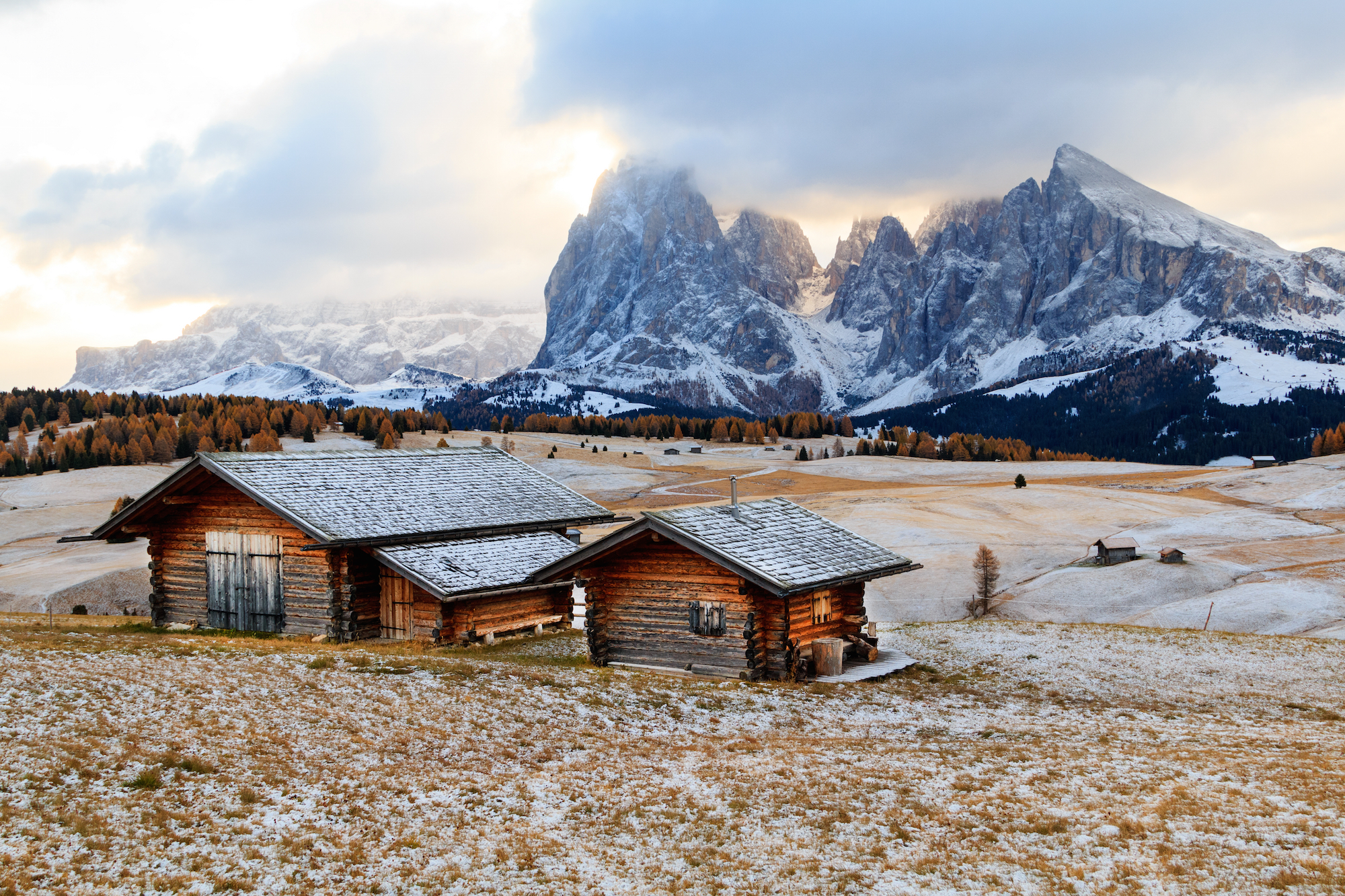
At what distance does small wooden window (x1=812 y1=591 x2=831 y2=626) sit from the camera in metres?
29.0

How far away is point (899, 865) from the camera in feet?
41.6

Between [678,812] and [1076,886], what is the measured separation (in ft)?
18.2

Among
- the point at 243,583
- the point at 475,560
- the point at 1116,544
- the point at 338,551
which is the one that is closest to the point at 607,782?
the point at 475,560

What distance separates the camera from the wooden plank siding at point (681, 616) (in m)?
A: 27.3

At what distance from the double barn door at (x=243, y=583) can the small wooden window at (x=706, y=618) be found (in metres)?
14.1

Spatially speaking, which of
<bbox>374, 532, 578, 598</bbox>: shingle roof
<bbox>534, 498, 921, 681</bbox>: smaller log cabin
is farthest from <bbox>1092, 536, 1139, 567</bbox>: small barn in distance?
<bbox>374, 532, 578, 598</bbox>: shingle roof

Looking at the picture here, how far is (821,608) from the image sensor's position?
29.4 metres

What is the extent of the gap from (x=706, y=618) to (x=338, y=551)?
12.4m

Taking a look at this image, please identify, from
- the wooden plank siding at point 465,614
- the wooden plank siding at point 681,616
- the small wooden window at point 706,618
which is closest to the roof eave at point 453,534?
the wooden plank siding at point 465,614

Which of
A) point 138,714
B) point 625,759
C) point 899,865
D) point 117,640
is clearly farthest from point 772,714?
point 117,640

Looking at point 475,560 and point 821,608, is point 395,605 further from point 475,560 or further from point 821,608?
point 821,608

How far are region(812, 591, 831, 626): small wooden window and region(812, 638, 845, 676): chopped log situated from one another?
1.01 m

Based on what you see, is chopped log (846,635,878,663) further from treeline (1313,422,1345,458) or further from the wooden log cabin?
treeline (1313,422,1345,458)

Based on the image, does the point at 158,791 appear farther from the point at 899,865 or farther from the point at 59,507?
the point at 59,507
